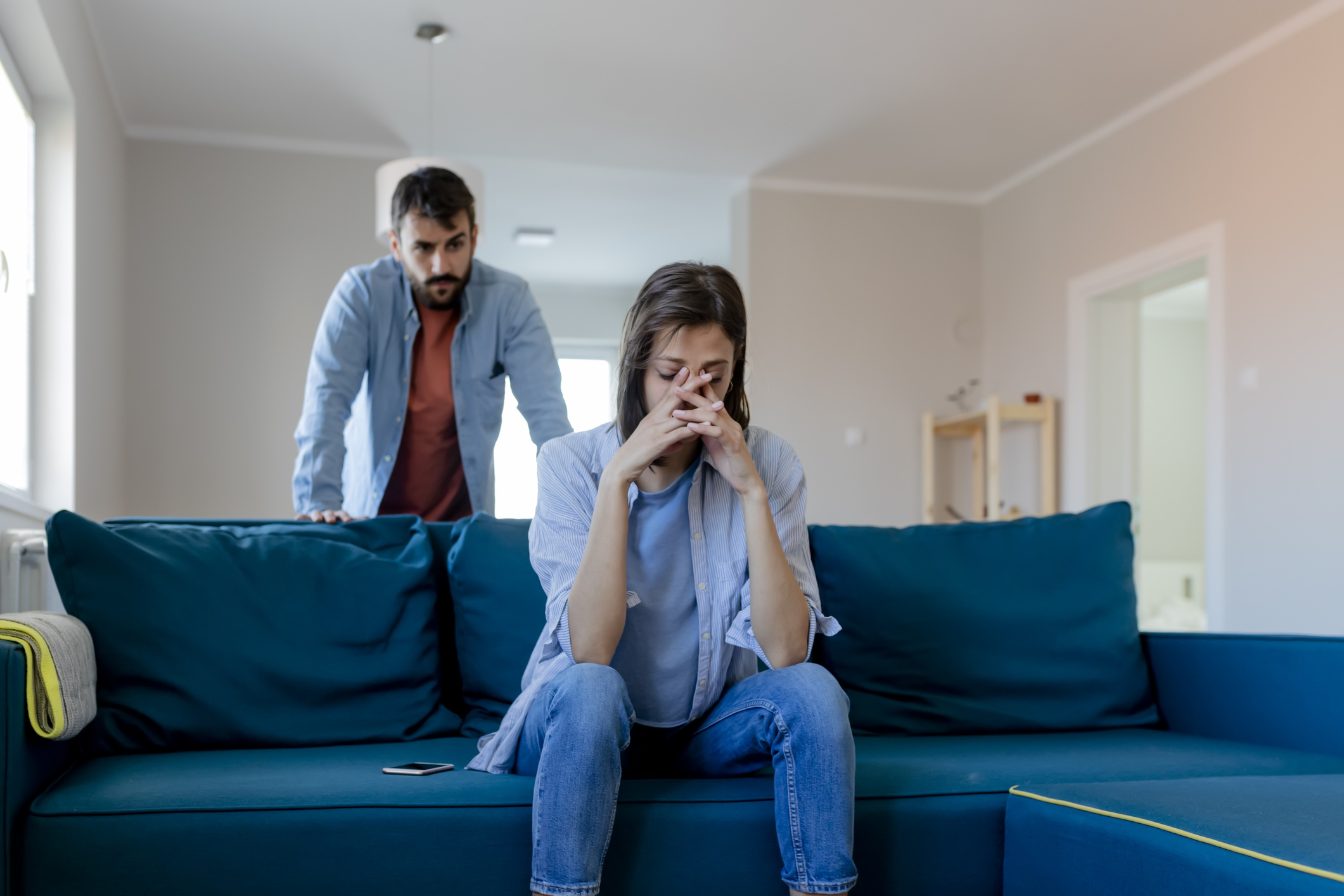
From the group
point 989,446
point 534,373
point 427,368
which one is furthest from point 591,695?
point 989,446

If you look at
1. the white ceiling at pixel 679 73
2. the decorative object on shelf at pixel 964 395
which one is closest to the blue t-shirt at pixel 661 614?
the white ceiling at pixel 679 73

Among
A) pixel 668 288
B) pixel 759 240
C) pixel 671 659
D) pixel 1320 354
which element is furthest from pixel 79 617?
pixel 759 240

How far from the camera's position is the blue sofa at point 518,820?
4.11ft

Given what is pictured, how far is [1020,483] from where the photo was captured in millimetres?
5742

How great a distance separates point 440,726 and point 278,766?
318 mm

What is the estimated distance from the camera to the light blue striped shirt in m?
1.48

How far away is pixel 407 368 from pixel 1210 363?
3.37 m

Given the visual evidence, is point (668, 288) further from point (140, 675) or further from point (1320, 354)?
point (1320, 354)

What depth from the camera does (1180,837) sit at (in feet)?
3.77

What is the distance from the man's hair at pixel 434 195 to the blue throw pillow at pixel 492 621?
81 centimetres

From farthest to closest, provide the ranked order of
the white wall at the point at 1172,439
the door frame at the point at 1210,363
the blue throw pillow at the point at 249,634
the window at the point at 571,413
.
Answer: the window at the point at 571,413, the white wall at the point at 1172,439, the door frame at the point at 1210,363, the blue throw pillow at the point at 249,634

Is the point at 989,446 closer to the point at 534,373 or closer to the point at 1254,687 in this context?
the point at 534,373

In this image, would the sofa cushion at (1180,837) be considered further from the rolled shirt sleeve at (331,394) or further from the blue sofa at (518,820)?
the rolled shirt sleeve at (331,394)

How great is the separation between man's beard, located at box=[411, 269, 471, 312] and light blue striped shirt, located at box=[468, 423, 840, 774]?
2.86 feet
